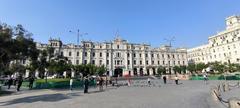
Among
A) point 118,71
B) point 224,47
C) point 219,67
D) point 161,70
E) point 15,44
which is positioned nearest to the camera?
point 15,44

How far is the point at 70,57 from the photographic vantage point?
78.1 m

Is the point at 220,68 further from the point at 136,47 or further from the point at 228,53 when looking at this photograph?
the point at 136,47

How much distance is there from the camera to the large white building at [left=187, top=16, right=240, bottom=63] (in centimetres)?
8175

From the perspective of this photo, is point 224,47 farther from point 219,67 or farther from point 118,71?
point 118,71

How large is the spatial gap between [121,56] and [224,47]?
43.9 m

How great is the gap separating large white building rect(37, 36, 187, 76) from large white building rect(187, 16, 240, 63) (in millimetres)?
16147

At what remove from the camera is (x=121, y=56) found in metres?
84.2

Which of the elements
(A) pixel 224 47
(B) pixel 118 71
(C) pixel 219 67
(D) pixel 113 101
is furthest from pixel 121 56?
(D) pixel 113 101

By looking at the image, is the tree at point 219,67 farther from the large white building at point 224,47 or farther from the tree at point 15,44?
the tree at point 15,44

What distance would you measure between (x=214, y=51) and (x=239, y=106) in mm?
94205

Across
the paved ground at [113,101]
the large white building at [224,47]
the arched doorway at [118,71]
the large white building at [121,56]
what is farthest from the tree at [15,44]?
the large white building at [224,47]

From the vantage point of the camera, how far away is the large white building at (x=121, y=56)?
78.9 meters

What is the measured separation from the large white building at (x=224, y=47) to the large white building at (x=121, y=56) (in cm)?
1615

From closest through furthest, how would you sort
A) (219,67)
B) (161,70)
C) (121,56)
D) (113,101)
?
(113,101) → (219,67) → (161,70) → (121,56)
